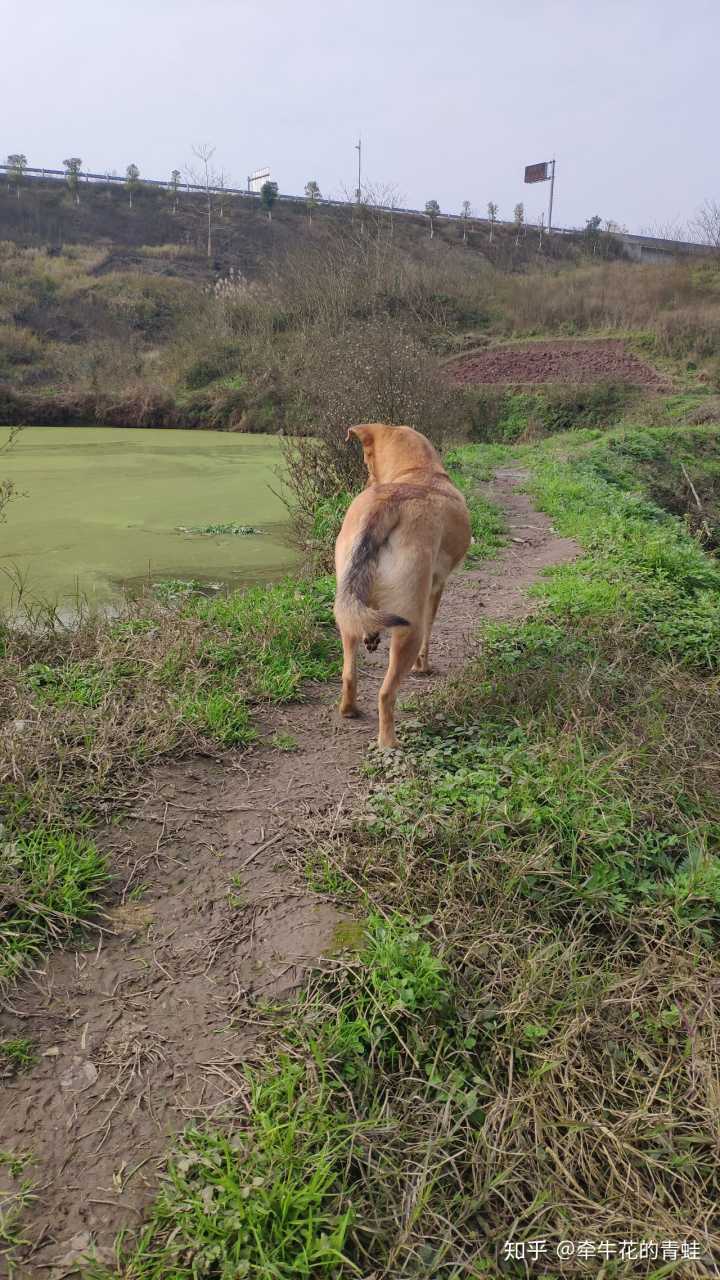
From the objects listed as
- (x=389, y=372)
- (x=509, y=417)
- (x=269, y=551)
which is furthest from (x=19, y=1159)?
(x=509, y=417)

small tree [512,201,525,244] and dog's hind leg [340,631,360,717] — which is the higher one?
small tree [512,201,525,244]

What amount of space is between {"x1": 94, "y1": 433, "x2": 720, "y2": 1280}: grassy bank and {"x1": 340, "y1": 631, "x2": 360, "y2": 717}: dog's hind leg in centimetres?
47

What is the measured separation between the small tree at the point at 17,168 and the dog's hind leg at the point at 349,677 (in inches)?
2216

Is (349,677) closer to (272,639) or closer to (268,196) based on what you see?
(272,639)

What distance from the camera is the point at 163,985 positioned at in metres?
2.46

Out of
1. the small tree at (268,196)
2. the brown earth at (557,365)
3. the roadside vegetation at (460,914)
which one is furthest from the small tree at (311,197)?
the roadside vegetation at (460,914)

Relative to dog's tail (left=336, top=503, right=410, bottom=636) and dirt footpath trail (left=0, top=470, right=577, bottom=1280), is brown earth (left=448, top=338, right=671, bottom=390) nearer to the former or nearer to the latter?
dog's tail (left=336, top=503, right=410, bottom=636)

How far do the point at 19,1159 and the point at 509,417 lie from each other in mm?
22551

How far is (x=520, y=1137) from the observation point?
1.99 metres

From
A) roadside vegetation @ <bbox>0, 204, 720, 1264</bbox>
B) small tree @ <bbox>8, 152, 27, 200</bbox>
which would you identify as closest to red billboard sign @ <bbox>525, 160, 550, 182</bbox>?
small tree @ <bbox>8, 152, 27, 200</bbox>

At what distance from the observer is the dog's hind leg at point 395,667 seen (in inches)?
137

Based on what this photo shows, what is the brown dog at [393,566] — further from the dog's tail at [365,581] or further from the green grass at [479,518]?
the green grass at [479,518]

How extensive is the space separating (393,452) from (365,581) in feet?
4.32

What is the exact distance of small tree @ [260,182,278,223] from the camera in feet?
174
